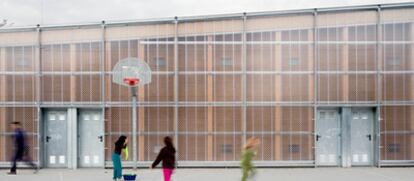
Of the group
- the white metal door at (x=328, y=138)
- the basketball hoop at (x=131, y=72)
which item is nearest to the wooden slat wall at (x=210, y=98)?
the basketball hoop at (x=131, y=72)

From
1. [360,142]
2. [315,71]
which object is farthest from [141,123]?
[360,142]

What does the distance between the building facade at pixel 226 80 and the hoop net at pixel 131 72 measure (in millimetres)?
259

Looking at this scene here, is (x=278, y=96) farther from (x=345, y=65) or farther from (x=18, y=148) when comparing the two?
(x=18, y=148)

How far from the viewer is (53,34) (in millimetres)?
15891

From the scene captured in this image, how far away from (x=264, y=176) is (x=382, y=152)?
4.59 meters

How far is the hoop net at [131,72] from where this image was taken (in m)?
15.3

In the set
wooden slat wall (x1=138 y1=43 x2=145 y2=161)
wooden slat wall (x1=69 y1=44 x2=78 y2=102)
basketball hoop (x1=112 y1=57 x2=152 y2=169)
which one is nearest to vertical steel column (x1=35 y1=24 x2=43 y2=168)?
wooden slat wall (x1=69 y1=44 x2=78 y2=102)

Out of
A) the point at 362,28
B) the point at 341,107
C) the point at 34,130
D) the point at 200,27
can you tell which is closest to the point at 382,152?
the point at 341,107

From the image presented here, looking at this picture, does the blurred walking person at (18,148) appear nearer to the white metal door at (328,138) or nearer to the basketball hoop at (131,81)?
the basketball hoop at (131,81)

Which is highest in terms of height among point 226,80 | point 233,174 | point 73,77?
point 73,77

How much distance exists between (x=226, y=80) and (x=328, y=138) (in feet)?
13.4

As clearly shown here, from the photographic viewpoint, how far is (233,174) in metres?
14.6

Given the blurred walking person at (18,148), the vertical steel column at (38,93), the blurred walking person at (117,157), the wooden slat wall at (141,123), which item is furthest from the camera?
the wooden slat wall at (141,123)

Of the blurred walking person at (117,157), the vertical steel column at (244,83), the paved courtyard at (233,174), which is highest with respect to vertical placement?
the vertical steel column at (244,83)
